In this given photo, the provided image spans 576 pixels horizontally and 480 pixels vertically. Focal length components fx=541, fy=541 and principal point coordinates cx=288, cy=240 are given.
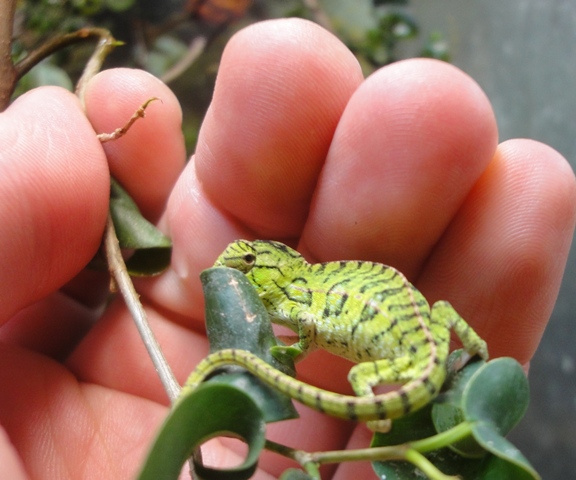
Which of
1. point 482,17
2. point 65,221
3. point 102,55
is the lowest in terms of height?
point 65,221

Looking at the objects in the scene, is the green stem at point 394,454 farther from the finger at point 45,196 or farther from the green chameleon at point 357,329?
the finger at point 45,196

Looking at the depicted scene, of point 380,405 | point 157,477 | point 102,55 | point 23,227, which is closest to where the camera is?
point 157,477

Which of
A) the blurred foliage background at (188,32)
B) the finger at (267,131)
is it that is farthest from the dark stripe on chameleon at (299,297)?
→ the blurred foliage background at (188,32)

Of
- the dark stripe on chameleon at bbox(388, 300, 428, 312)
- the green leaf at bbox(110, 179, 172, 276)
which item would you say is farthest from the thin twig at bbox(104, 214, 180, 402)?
the dark stripe on chameleon at bbox(388, 300, 428, 312)

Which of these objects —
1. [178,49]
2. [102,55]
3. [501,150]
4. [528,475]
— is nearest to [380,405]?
[528,475]

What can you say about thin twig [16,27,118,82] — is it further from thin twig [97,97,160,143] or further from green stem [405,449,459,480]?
green stem [405,449,459,480]

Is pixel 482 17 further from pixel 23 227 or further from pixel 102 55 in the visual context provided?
pixel 23 227
